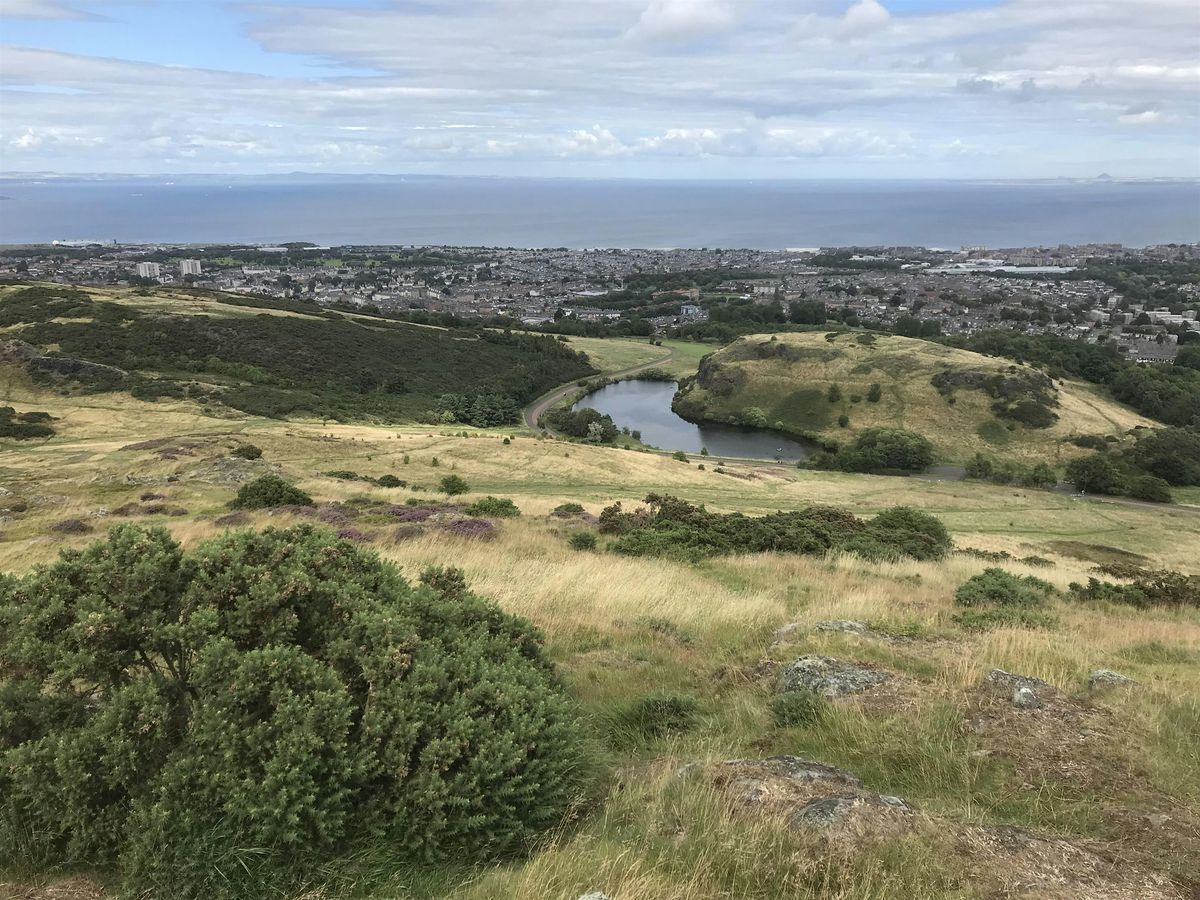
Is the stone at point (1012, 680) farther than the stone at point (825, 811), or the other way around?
the stone at point (1012, 680)

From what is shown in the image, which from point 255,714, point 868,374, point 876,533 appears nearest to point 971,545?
point 876,533

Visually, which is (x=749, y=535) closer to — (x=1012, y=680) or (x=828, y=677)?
(x=828, y=677)

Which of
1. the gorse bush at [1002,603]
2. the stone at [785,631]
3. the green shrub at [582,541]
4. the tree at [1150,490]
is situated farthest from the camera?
the tree at [1150,490]

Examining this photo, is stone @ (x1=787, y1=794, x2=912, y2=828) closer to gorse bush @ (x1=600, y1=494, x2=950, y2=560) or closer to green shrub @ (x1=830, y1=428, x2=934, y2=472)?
gorse bush @ (x1=600, y1=494, x2=950, y2=560)

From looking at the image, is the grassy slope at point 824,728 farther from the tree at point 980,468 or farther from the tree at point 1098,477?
the tree at point 980,468

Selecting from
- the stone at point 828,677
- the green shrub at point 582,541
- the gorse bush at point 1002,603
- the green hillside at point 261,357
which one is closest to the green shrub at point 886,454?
the green hillside at point 261,357

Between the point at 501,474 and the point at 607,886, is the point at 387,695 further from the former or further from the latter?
the point at 501,474
